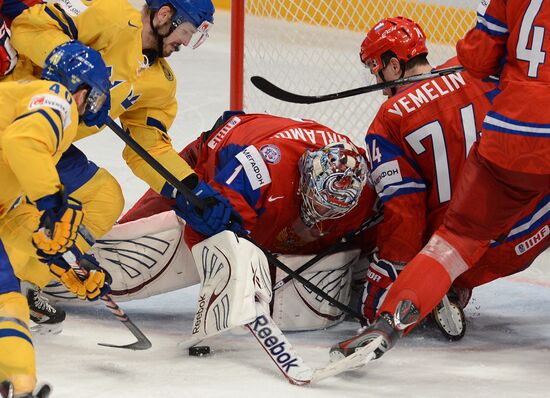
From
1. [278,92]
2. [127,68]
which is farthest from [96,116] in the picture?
[278,92]

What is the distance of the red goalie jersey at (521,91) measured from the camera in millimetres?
2881

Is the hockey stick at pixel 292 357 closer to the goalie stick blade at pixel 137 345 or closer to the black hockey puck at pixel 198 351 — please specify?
the black hockey puck at pixel 198 351

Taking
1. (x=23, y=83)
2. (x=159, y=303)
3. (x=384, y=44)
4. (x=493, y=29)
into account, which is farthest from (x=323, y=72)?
(x=23, y=83)

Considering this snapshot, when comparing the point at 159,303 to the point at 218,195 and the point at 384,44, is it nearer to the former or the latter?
the point at 218,195

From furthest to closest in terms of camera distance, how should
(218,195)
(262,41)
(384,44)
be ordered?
(262,41) → (384,44) → (218,195)

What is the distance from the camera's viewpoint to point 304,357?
3.32 m

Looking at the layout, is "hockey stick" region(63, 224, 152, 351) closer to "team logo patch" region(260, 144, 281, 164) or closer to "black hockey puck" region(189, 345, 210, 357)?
"black hockey puck" region(189, 345, 210, 357)

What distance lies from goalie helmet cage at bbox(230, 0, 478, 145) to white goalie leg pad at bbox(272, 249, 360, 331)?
1.38 metres

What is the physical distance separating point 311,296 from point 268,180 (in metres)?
0.39

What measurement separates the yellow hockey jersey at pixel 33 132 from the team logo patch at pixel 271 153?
85 centimetres

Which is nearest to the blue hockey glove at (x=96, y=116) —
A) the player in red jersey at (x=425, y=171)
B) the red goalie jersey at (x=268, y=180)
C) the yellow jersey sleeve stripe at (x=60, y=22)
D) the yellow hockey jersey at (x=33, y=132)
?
the yellow hockey jersey at (x=33, y=132)

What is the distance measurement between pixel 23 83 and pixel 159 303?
1.30 meters

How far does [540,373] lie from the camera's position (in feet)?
10.4

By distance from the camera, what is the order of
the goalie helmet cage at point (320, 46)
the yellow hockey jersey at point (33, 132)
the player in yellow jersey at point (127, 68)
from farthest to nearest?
the goalie helmet cage at point (320, 46), the player in yellow jersey at point (127, 68), the yellow hockey jersey at point (33, 132)
